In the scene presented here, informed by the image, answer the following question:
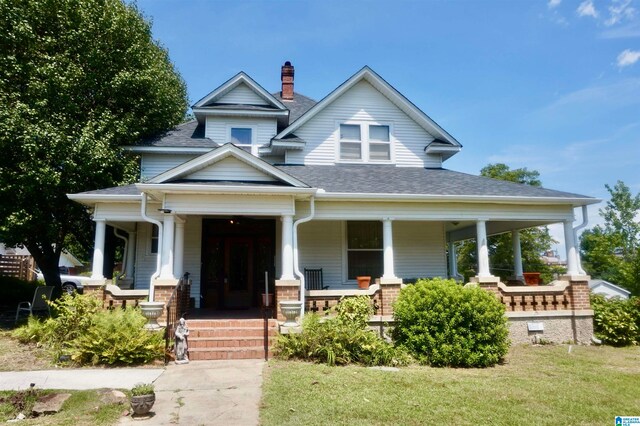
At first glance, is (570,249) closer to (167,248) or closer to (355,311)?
(355,311)

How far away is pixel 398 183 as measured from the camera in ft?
40.7

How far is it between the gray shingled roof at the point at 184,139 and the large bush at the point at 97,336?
20.9 ft

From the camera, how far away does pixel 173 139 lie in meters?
14.9

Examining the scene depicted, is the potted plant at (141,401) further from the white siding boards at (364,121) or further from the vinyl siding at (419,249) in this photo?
the white siding boards at (364,121)

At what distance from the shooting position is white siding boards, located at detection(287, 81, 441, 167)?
48.0ft

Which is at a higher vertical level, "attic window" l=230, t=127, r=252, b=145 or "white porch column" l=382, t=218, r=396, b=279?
"attic window" l=230, t=127, r=252, b=145

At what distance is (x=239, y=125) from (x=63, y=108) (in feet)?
18.0

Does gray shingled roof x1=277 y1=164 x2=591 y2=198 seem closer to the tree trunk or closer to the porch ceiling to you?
the porch ceiling

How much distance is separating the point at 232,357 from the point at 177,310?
85.7 inches

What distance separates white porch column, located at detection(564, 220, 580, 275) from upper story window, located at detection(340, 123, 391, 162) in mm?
5986

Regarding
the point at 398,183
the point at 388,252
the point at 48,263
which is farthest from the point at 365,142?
the point at 48,263

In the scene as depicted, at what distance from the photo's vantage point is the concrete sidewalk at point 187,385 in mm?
5527

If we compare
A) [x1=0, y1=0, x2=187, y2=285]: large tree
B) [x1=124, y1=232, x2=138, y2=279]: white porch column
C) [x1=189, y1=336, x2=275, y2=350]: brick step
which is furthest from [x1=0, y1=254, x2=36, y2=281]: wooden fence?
[x1=189, y1=336, x2=275, y2=350]: brick step

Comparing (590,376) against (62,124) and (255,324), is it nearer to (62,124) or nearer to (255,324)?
(255,324)
